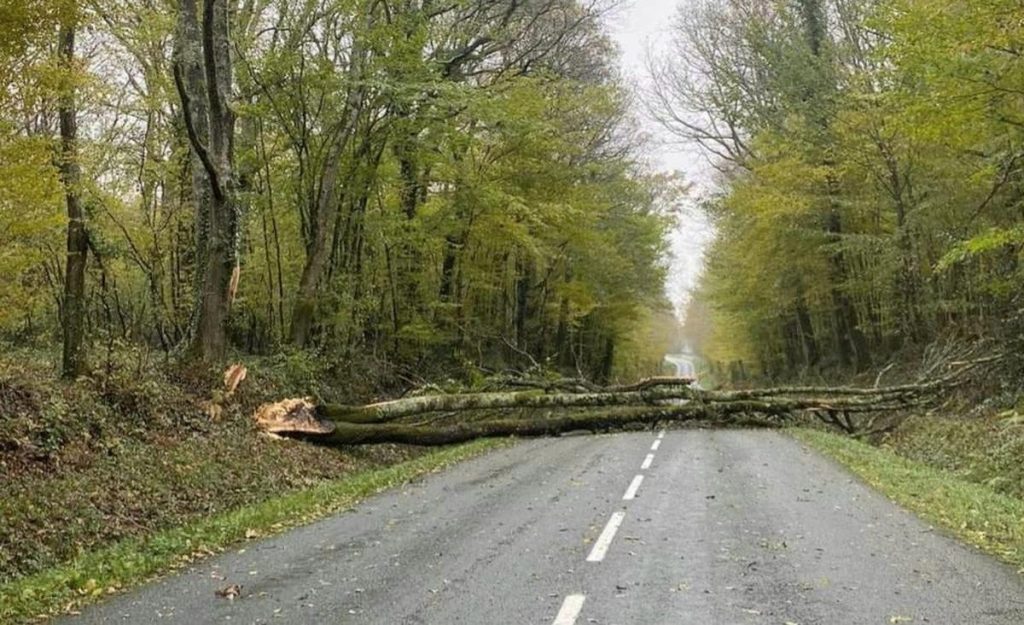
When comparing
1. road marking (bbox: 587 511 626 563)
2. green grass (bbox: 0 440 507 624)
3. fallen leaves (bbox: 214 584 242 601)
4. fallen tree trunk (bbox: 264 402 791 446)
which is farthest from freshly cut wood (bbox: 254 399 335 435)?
fallen leaves (bbox: 214 584 242 601)

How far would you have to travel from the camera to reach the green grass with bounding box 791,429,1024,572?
767 centimetres

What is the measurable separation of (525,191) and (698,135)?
Result: 13.2m

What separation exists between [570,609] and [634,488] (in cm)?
550

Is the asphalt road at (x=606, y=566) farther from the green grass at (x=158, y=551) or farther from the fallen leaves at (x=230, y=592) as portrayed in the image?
the green grass at (x=158, y=551)

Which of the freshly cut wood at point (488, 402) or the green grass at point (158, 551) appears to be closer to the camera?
the green grass at point (158, 551)

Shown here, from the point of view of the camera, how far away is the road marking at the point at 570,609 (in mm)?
5332

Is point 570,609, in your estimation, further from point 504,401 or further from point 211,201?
point 504,401

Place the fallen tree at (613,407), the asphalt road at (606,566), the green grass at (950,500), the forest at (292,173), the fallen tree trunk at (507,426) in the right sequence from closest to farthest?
the asphalt road at (606,566), the green grass at (950,500), the forest at (292,173), the fallen tree trunk at (507,426), the fallen tree at (613,407)

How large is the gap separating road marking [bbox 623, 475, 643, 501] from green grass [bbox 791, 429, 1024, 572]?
318cm

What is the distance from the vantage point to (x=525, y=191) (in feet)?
88.9

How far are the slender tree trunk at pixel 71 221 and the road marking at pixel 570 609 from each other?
A: 30.6ft

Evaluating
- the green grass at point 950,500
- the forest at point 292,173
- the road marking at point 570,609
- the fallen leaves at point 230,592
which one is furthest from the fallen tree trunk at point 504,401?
the road marking at point 570,609

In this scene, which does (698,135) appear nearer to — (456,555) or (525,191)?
(525,191)

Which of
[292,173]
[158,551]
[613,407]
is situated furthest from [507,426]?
[158,551]
